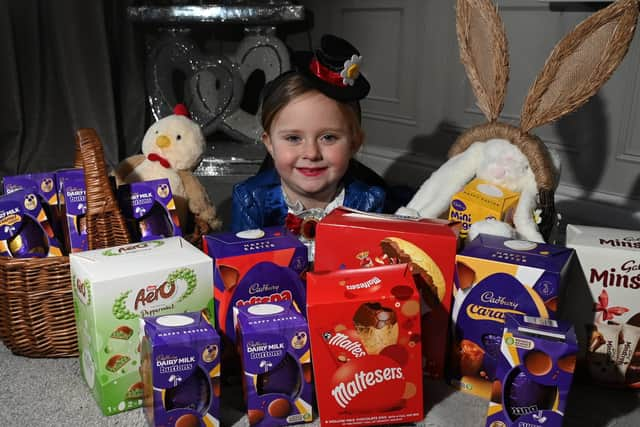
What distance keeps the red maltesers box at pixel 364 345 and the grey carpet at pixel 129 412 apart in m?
0.09

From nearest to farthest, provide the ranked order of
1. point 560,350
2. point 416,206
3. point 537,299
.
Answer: point 560,350
point 537,299
point 416,206

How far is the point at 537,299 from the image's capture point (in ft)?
3.62

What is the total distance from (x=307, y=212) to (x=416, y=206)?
260mm

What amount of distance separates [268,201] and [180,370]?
0.62m

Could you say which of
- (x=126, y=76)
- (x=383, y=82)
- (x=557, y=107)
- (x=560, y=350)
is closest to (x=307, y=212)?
(x=557, y=107)

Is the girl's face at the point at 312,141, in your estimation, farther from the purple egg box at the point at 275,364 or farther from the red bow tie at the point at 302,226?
the purple egg box at the point at 275,364

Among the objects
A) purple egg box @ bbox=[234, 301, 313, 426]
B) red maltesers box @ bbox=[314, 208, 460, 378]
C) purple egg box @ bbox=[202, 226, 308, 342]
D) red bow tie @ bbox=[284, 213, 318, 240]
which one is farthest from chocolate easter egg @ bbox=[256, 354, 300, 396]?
red bow tie @ bbox=[284, 213, 318, 240]

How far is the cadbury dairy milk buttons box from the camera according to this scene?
118 cm

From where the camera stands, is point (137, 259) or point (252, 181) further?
point (252, 181)

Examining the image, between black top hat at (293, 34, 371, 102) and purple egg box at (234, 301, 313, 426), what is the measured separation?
0.53 meters

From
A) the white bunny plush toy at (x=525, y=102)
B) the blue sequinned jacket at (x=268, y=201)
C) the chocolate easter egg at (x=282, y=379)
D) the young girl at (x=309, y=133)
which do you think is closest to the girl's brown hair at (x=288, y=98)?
the young girl at (x=309, y=133)

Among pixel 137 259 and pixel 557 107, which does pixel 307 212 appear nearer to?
pixel 137 259

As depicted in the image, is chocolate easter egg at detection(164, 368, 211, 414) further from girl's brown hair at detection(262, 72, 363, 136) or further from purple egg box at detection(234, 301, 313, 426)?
girl's brown hair at detection(262, 72, 363, 136)

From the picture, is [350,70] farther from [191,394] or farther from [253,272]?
[191,394]
